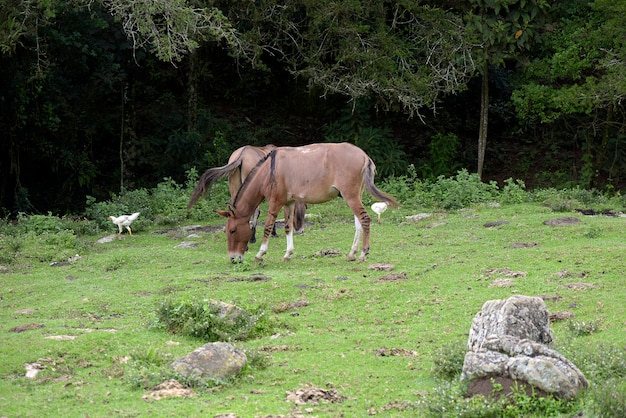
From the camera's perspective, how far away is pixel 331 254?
14289 millimetres

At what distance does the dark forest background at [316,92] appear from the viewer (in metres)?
20.5

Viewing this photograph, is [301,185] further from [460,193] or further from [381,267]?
[460,193]

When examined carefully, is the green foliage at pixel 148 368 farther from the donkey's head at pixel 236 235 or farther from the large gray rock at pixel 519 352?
the donkey's head at pixel 236 235

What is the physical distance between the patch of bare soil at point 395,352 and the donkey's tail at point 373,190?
452 cm

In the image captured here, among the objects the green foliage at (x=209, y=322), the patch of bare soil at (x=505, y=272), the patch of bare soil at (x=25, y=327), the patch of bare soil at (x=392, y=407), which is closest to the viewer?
the patch of bare soil at (x=392, y=407)

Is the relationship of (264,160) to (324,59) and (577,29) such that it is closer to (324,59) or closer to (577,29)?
(324,59)

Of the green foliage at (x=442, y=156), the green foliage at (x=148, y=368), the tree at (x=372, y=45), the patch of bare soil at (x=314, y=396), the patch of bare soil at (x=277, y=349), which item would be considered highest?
the tree at (x=372, y=45)

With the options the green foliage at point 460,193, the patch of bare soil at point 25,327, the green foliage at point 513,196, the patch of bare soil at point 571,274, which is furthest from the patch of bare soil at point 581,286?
the green foliage at point 460,193

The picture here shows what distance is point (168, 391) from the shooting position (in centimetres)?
754

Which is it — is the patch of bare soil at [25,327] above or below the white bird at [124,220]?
below

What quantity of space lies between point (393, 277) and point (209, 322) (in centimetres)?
366

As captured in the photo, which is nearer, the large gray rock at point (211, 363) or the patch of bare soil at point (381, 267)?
the large gray rock at point (211, 363)

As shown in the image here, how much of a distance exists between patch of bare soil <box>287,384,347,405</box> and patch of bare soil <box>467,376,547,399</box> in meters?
1.17

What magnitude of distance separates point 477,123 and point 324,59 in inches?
265
